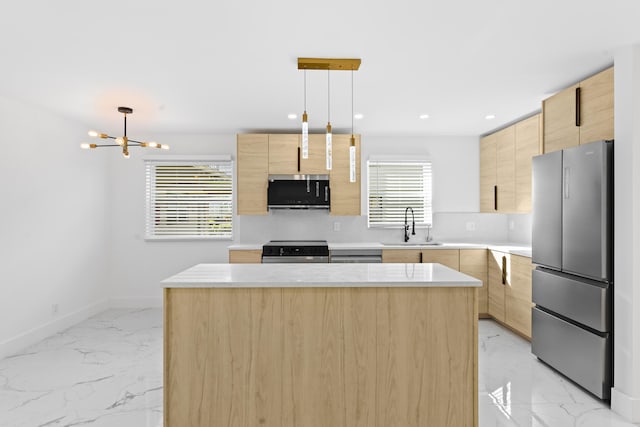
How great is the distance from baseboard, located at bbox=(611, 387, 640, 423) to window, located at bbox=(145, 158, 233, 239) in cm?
435

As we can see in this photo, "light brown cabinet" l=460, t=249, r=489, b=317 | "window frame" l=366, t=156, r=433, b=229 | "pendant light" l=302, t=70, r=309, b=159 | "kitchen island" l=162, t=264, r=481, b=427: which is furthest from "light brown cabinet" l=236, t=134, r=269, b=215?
"kitchen island" l=162, t=264, r=481, b=427

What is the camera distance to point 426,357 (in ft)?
7.02

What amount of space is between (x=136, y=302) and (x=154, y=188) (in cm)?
159

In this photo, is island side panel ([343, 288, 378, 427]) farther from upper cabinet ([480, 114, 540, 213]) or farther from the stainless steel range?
upper cabinet ([480, 114, 540, 213])

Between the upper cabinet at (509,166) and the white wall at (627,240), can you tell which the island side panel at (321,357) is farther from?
the upper cabinet at (509,166)

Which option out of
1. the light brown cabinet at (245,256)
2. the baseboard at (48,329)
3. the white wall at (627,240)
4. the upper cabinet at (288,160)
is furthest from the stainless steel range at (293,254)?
the white wall at (627,240)

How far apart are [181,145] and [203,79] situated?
91.2 inches

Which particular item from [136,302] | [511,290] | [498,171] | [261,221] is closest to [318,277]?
[511,290]

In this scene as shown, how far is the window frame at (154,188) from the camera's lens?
520 cm

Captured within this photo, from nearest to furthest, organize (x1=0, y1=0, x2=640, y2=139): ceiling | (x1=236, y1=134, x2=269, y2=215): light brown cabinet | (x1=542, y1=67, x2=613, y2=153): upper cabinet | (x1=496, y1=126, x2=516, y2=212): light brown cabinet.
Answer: (x1=0, y1=0, x2=640, y2=139): ceiling, (x1=542, y1=67, x2=613, y2=153): upper cabinet, (x1=496, y1=126, x2=516, y2=212): light brown cabinet, (x1=236, y1=134, x2=269, y2=215): light brown cabinet

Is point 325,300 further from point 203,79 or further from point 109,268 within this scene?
point 109,268

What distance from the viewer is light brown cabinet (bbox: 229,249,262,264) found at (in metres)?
4.45

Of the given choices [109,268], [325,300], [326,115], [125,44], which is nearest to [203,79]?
[125,44]

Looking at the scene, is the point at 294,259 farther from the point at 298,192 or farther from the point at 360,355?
the point at 360,355
